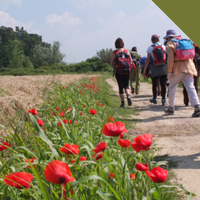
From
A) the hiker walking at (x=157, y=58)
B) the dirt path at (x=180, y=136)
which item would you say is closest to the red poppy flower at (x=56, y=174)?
the dirt path at (x=180, y=136)

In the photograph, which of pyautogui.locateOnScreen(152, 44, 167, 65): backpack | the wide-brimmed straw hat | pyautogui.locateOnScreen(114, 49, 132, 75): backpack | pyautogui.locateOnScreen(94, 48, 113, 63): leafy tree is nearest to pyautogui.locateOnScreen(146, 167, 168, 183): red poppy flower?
the wide-brimmed straw hat

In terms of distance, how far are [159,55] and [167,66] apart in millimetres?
1351

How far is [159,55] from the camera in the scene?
20.6 ft

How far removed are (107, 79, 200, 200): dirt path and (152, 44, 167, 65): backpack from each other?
50.9 inches

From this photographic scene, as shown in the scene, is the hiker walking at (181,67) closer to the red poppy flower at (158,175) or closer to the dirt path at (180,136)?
the dirt path at (180,136)

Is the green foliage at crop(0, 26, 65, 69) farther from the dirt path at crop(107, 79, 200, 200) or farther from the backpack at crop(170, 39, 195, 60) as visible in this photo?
the backpack at crop(170, 39, 195, 60)

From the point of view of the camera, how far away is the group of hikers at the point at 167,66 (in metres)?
4.68

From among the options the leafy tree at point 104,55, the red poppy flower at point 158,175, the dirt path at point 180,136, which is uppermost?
the leafy tree at point 104,55

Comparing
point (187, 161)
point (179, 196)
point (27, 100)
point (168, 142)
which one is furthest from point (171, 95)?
point (179, 196)

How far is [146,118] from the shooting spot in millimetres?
5176

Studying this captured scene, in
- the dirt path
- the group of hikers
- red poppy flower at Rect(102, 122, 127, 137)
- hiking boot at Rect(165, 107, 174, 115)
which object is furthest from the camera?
hiking boot at Rect(165, 107, 174, 115)

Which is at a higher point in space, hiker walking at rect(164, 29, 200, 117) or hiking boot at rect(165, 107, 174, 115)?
hiker walking at rect(164, 29, 200, 117)

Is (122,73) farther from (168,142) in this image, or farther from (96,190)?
(96,190)

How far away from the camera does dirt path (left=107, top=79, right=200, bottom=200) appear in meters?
2.35
